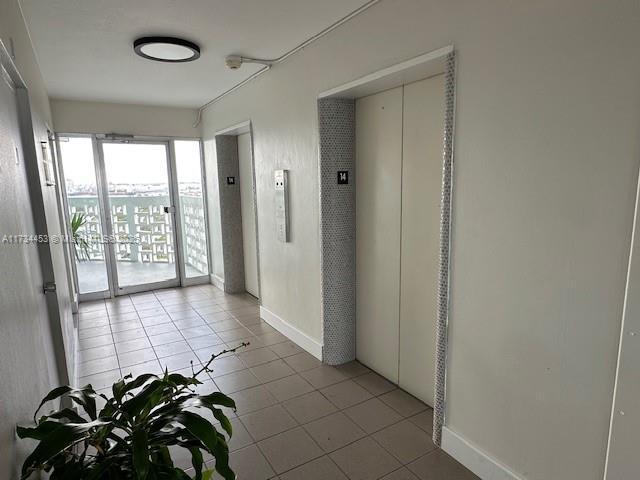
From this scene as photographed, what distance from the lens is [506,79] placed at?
5.47 ft

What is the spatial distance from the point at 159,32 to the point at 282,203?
1.63 metres

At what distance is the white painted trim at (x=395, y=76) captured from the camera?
2.01 meters

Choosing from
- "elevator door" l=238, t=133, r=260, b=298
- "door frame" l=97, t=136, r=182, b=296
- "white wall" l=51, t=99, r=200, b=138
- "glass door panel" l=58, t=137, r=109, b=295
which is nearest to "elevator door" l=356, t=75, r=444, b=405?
"elevator door" l=238, t=133, r=260, b=298

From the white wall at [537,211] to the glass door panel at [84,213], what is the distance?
436cm

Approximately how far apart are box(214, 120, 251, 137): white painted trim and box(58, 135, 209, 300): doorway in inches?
39.6

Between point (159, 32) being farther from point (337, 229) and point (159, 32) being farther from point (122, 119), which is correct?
point (122, 119)

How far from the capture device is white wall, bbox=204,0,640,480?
4.48ft

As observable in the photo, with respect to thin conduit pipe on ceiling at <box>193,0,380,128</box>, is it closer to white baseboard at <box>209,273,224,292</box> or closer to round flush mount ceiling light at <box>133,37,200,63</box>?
round flush mount ceiling light at <box>133,37,200,63</box>

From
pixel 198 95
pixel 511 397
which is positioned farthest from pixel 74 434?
pixel 198 95

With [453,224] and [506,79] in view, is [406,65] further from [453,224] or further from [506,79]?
[453,224]

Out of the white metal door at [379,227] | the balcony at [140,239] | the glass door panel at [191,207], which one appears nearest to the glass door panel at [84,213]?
the balcony at [140,239]

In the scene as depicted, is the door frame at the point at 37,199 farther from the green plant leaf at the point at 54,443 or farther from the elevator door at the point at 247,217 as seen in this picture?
the elevator door at the point at 247,217

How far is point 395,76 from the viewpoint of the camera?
7.66ft

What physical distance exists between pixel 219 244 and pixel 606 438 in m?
4.83
